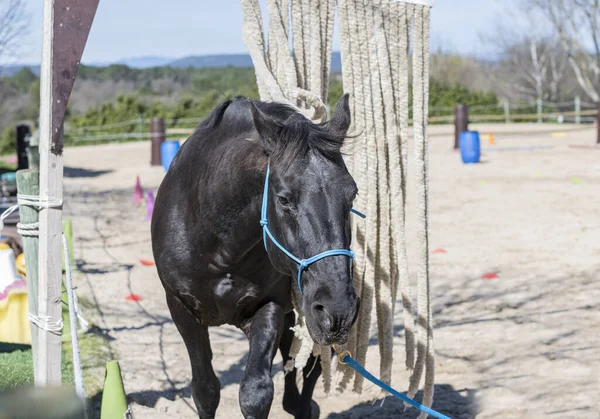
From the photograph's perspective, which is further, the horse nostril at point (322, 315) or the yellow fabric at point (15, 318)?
the yellow fabric at point (15, 318)

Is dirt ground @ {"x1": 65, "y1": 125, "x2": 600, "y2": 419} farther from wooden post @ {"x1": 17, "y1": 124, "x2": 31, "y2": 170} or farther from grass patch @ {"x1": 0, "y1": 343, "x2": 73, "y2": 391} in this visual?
wooden post @ {"x1": 17, "y1": 124, "x2": 31, "y2": 170}

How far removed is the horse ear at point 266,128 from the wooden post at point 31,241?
1.29m

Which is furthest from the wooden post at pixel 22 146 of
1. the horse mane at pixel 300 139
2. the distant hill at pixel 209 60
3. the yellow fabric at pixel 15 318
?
the horse mane at pixel 300 139

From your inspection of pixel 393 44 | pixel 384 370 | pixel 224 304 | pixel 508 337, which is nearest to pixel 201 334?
pixel 224 304

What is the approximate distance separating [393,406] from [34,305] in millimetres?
2404

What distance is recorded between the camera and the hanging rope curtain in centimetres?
389

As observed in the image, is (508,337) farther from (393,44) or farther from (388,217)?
(393,44)

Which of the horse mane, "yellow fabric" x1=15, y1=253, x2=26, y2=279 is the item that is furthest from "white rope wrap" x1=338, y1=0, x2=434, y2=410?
"yellow fabric" x1=15, y1=253, x2=26, y2=279

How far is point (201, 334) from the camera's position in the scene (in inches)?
154

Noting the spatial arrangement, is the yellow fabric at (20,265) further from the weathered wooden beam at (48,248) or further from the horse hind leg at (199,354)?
the weathered wooden beam at (48,248)

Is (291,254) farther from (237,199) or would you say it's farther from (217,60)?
(217,60)

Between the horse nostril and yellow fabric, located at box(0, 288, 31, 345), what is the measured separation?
3.59m

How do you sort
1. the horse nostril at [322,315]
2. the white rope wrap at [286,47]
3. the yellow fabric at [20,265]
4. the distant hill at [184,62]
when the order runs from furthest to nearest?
the distant hill at [184,62], the yellow fabric at [20,265], the white rope wrap at [286,47], the horse nostril at [322,315]

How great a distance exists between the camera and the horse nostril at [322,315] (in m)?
2.66
